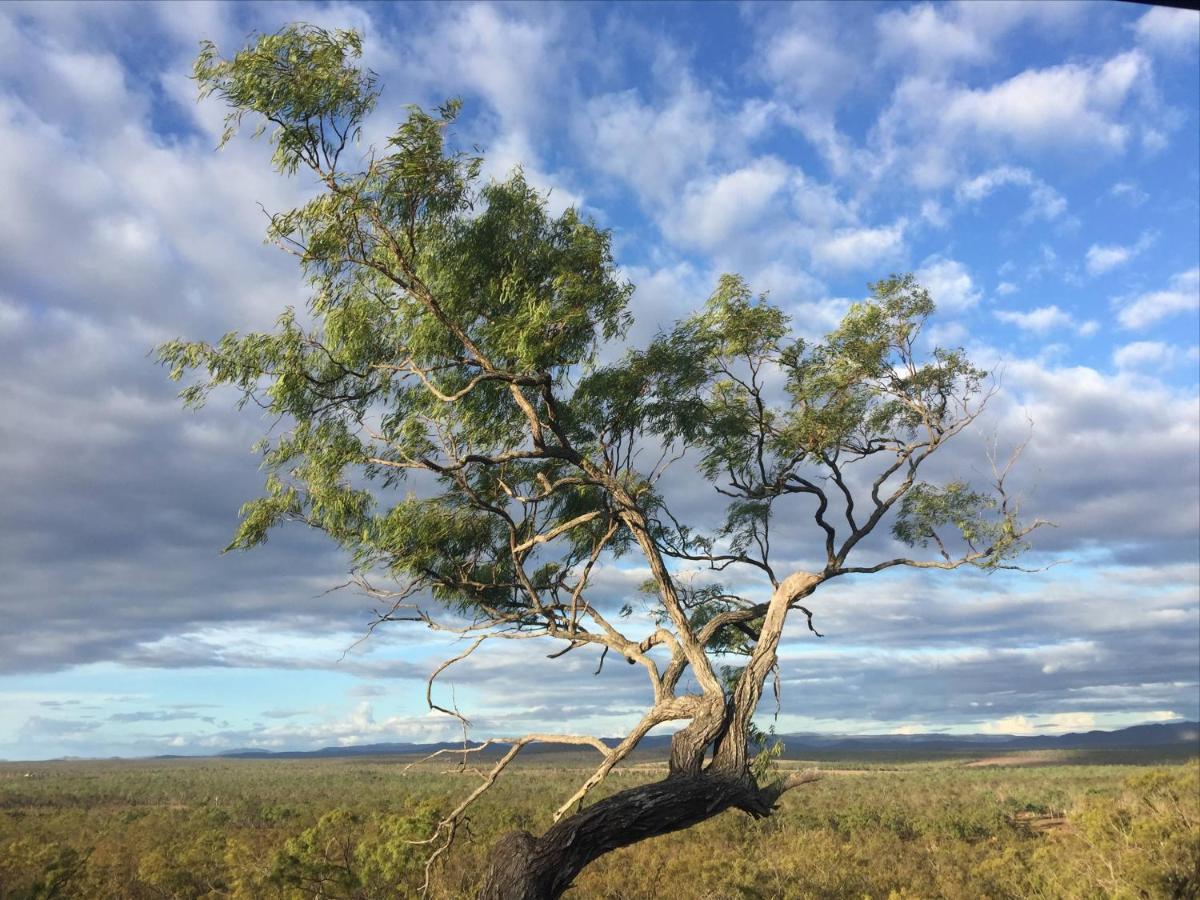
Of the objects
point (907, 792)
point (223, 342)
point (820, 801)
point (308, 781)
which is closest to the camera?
point (223, 342)

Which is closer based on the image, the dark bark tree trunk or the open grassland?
the dark bark tree trunk

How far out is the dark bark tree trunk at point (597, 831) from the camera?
699cm

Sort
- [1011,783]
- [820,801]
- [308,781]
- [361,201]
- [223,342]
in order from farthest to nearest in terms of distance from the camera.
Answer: [308,781], [1011,783], [820,801], [223,342], [361,201]

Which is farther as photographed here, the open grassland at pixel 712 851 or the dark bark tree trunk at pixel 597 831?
the open grassland at pixel 712 851

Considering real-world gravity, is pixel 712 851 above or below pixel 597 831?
below

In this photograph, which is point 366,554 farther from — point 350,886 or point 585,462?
point 350,886

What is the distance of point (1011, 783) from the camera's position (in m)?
42.9

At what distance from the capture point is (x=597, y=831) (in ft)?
24.2

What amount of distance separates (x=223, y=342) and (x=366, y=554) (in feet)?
9.06

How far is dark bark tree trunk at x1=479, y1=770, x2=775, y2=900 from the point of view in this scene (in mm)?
6992

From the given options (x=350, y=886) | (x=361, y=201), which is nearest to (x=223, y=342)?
(x=361, y=201)

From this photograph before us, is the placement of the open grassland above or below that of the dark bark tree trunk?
below

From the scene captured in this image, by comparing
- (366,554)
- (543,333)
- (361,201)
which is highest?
(361,201)

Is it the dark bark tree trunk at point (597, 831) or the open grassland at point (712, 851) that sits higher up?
the dark bark tree trunk at point (597, 831)
